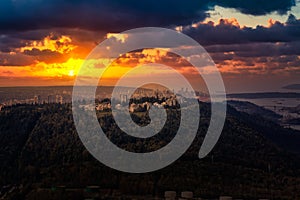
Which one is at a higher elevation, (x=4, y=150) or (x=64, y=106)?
(x=64, y=106)

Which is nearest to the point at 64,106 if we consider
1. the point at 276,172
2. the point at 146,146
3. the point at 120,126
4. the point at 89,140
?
the point at 120,126

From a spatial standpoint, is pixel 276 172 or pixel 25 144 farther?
pixel 25 144

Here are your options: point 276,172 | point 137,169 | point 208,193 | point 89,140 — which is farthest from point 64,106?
point 208,193

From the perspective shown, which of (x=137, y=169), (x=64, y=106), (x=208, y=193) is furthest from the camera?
(x=64, y=106)

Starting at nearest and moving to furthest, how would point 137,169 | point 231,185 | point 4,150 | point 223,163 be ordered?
point 231,185 < point 137,169 < point 223,163 < point 4,150

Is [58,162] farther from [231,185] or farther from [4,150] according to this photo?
[231,185]

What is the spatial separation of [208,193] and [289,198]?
16.7 metres

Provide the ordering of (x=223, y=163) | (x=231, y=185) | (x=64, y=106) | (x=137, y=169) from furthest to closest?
(x=64, y=106) < (x=223, y=163) < (x=137, y=169) < (x=231, y=185)

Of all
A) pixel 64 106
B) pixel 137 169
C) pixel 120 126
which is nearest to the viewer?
pixel 137 169

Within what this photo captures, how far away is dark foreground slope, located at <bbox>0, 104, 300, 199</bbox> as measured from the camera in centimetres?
8656

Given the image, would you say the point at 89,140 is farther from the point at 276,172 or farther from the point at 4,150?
the point at 276,172

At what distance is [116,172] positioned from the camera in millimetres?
97438

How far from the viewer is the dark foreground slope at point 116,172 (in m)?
86.6

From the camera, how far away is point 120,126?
154 meters
